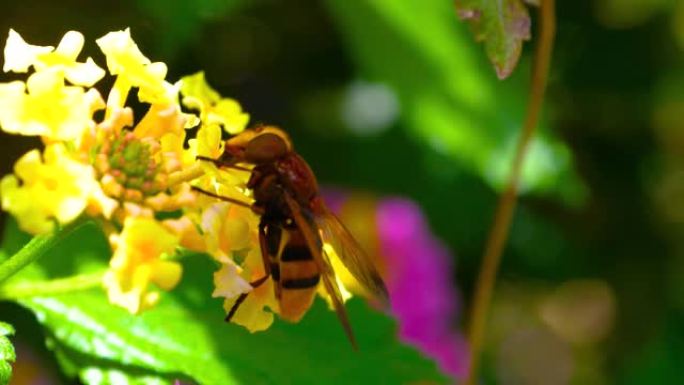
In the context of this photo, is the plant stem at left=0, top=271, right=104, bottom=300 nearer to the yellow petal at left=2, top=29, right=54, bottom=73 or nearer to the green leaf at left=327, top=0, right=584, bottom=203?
the yellow petal at left=2, top=29, right=54, bottom=73

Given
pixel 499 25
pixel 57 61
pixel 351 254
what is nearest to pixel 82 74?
pixel 57 61

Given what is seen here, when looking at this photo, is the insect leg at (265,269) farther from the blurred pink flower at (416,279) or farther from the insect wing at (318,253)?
the blurred pink flower at (416,279)

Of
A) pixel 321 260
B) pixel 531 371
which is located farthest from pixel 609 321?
pixel 321 260

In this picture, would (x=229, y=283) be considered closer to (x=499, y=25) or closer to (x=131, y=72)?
(x=131, y=72)

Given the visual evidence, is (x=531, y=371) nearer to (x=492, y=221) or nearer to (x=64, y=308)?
(x=492, y=221)

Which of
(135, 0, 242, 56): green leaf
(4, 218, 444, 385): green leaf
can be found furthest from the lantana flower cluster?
(135, 0, 242, 56): green leaf

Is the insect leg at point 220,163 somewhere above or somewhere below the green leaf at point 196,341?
above

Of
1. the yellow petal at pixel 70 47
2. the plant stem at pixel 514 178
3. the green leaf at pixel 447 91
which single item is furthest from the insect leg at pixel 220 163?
the green leaf at pixel 447 91
